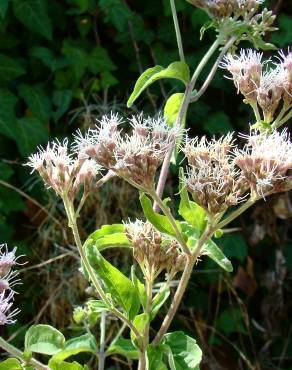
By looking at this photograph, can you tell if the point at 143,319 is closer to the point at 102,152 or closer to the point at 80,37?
the point at 102,152

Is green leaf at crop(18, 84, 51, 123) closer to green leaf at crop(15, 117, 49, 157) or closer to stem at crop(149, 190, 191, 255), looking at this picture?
green leaf at crop(15, 117, 49, 157)

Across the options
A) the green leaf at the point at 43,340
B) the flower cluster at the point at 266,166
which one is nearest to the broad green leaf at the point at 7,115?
the green leaf at the point at 43,340

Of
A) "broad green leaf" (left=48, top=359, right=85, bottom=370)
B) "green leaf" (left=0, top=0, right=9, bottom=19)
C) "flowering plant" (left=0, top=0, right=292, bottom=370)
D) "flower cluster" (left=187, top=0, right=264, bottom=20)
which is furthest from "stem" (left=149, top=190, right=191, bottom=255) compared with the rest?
"green leaf" (left=0, top=0, right=9, bottom=19)

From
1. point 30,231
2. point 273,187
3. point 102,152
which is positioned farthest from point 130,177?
point 30,231

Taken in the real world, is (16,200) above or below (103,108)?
below

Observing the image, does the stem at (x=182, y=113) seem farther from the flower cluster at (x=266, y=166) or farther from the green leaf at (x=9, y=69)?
the green leaf at (x=9, y=69)
